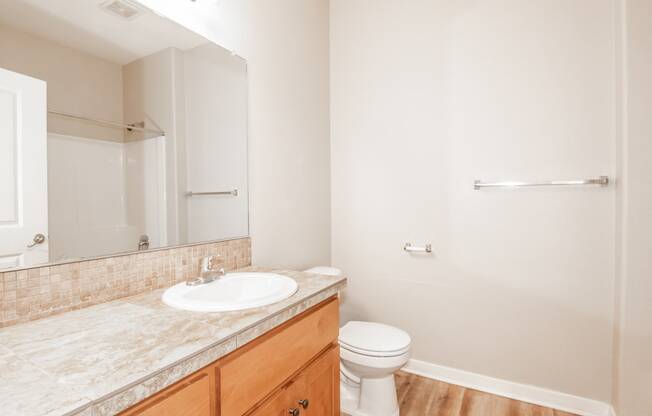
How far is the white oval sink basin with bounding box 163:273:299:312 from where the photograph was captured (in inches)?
35.8

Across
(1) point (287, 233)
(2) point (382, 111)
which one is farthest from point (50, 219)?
(2) point (382, 111)

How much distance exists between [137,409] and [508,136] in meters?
1.98

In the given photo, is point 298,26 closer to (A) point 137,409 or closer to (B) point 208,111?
(B) point 208,111

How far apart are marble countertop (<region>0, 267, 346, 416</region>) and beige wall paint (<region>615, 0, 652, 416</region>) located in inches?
59.1

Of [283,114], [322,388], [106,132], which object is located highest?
[283,114]

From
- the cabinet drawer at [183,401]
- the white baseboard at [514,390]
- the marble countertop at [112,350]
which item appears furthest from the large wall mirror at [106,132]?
the white baseboard at [514,390]

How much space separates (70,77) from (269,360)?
1030 millimetres

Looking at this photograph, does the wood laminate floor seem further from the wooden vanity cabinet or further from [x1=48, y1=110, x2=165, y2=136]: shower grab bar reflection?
[x1=48, y1=110, x2=165, y2=136]: shower grab bar reflection

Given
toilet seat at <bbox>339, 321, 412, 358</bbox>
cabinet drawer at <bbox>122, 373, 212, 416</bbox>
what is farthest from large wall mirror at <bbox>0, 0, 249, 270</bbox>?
toilet seat at <bbox>339, 321, 412, 358</bbox>

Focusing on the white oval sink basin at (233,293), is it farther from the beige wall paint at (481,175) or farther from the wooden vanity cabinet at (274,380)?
the beige wall paint at (481,175)

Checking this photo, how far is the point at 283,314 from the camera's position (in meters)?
0.91

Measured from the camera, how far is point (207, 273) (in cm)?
123

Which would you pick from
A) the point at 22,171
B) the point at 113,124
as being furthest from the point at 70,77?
the point at 22,171

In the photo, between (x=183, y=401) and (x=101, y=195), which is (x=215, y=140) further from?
(x=183, y=401)
